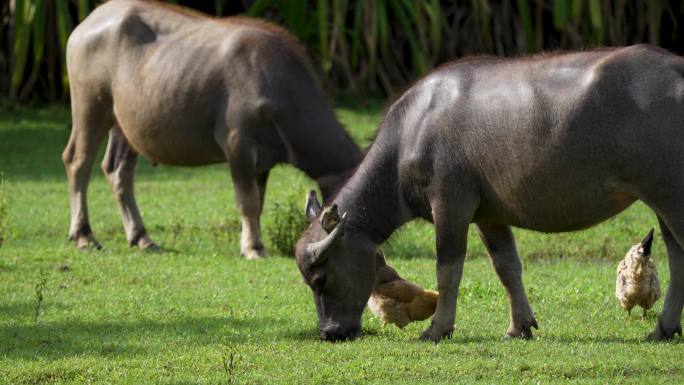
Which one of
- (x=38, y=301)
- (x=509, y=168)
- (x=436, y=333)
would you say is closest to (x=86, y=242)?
(x=38, y=301)

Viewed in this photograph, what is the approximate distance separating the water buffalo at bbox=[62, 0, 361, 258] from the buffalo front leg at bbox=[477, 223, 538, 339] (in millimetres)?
2913

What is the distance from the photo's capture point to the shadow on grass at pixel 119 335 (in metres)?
8.05

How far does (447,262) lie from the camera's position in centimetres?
804

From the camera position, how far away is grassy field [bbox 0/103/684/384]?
7.26 m

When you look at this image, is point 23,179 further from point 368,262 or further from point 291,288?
point 368,262

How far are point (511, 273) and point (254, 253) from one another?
3.95 m

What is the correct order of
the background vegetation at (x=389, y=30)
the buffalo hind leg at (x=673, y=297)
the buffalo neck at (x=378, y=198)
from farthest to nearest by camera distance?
the background vegetation at (x=389, y=30) < the buffalo neck at (x=378, y=198) < the buffalo hind leg at (x=673, y=297)

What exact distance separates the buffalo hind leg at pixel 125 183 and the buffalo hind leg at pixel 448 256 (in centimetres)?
504

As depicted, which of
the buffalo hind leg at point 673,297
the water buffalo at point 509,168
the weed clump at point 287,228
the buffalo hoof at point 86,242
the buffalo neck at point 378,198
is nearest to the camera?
the water buffalo at point 509,168

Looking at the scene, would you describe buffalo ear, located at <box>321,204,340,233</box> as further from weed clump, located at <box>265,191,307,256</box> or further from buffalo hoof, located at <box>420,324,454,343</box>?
weed clump, located at <box>265,191,307,256</box>

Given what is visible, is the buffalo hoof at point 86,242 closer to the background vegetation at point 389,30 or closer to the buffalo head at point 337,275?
the buffalo head at point 337,275

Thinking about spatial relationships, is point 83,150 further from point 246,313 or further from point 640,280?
point 640,280

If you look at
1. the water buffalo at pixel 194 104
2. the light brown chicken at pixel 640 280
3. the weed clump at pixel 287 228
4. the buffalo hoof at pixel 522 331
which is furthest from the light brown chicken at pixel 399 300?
the weed clump at pixel 287 228

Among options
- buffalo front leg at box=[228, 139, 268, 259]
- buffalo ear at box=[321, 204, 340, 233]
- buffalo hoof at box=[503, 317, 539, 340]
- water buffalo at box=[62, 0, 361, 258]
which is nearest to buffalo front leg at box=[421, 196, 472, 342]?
buffalo hoof at box=[503, 317, 539, 340]
